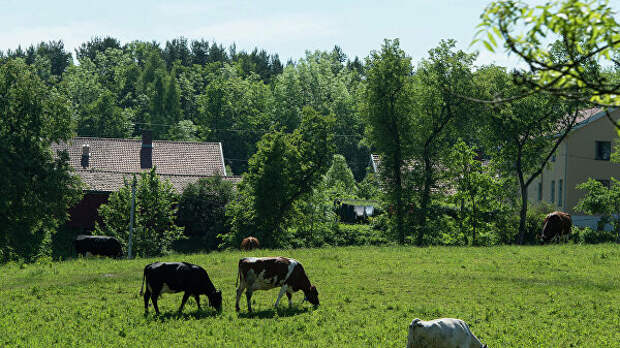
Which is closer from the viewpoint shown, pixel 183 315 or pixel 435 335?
pixel 435 335

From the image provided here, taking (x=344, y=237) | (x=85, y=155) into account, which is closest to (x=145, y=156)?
(x=85, y=155)

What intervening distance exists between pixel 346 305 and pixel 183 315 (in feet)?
15.7

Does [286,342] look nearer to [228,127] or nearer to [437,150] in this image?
[437,150]

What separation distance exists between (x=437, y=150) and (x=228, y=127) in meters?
73.5

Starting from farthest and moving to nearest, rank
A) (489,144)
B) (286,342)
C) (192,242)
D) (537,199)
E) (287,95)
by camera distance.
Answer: (287,95) < (537,199) < (192,242) < (489,144) < (286,342)

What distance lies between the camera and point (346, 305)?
20.9 meters

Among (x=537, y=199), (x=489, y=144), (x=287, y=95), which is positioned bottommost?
(x=537, y=199)

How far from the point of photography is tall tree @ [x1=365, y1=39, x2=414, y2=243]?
5200 centimetres

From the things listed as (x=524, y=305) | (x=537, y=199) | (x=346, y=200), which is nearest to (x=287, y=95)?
(x=346, y=200)

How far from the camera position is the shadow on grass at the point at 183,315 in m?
18.9

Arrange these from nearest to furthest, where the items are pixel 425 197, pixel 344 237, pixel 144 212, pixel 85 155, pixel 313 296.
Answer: pixel 313 296 → pixel 144 212 → pixel 425 197 → pixel 344 237 → pixel 85 155

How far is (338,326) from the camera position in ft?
58.5

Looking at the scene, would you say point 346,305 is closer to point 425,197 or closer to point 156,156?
point 425,197

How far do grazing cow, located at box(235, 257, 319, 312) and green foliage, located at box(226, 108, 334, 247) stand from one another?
97.2 feet
